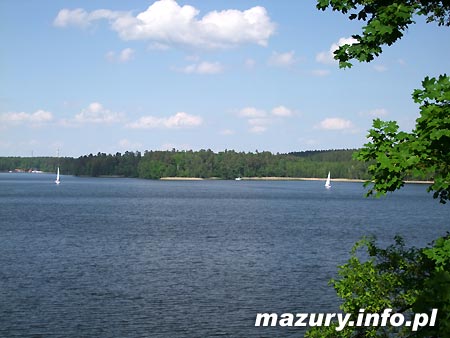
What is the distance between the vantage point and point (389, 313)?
637 inches

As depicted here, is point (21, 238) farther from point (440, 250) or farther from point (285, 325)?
point (440, 250)

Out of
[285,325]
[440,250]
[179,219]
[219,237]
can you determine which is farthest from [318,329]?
[179,219]

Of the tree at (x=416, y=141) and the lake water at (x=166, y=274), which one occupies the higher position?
the tree at (x=416, y=141)

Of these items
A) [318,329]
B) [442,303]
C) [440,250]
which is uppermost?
[440,250]

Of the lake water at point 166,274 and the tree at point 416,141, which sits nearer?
the tree at point 416,141

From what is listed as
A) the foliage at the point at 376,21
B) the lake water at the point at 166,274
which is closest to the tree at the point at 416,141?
the foliage at the point at 376,21

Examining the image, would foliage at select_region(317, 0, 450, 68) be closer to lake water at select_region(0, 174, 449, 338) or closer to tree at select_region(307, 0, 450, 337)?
tree at select_region(307, 0, 450, 337)

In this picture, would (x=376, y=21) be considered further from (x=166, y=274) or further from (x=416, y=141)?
(x=166, y=274)

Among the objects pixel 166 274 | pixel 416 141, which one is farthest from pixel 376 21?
pixel 166 274

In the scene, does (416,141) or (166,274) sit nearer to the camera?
(416,141)

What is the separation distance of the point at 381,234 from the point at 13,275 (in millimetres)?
48622

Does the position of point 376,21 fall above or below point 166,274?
above

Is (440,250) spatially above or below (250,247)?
above

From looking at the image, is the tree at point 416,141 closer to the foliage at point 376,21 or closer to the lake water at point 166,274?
the foliage at point 376,21
